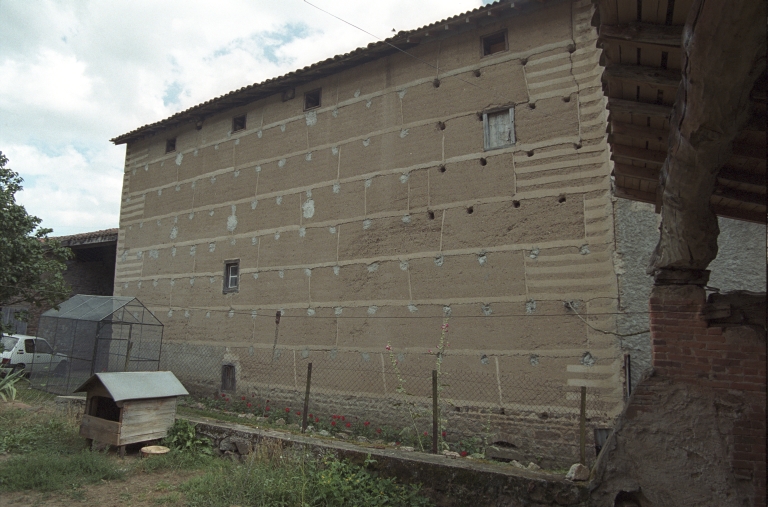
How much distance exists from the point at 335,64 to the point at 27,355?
43.9 ft

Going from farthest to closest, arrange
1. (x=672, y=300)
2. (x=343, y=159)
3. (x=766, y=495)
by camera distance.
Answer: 1. (x=343, y=159)
2. (x=672, y=300)
3. (x=766, y=495)

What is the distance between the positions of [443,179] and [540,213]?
6.45 feet

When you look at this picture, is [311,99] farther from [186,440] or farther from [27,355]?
[27,355]

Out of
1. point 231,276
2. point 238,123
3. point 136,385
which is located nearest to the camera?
point 136,385

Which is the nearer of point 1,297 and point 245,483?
point 245,483

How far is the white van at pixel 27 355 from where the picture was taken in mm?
13039

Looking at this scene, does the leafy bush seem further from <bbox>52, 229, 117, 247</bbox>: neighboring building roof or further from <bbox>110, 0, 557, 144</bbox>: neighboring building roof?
<bbox>52, 229, 117, 247</bbox>: neighboring building roof

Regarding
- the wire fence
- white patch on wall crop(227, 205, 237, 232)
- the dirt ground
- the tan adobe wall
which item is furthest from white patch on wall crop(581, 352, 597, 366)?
white patch on wall crop(227, 205, 237, 232)

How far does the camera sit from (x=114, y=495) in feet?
18.8

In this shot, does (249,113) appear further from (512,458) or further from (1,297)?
(512,458)

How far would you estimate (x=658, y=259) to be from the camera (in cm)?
423

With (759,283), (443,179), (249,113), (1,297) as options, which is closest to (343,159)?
(443,179)

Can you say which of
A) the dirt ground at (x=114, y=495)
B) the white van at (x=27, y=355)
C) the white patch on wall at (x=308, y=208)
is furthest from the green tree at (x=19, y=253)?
the dirt ground at (x=114, y=495)

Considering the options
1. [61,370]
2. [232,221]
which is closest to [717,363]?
[232,221]
